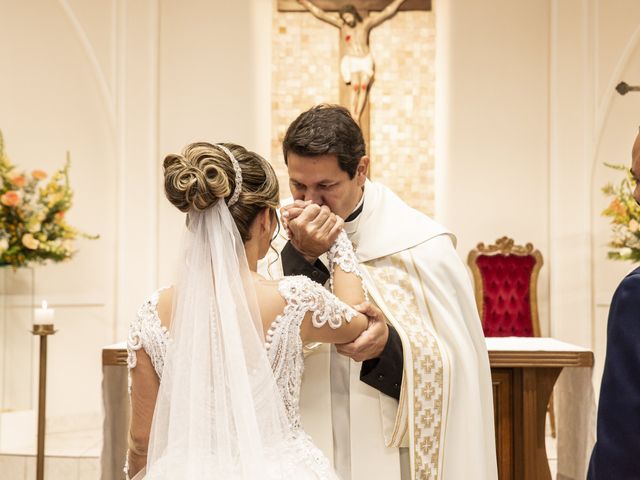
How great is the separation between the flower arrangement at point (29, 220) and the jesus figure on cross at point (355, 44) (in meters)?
2.83

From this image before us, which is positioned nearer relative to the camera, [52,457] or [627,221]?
[52,457]

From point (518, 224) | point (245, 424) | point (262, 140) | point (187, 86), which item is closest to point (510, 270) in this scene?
point (518, 224)

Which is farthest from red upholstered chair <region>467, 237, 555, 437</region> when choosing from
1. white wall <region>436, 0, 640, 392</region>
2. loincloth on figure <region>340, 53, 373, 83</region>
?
loincloth on figure <region>340, 53, 373, 83</region>

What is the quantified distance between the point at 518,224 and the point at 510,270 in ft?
2.07

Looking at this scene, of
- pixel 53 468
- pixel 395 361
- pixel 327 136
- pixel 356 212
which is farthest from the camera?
pixel 53 468

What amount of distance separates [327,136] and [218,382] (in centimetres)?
105

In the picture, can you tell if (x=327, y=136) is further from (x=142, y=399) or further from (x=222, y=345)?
(x=142, y=399)

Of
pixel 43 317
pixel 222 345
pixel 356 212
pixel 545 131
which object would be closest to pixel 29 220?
pixel 43 317

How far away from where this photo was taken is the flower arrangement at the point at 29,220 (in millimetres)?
6289

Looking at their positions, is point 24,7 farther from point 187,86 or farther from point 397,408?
point 397,408

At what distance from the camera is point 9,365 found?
6.34m

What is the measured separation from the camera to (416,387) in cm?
271

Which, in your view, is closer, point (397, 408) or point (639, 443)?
point (639, 443)

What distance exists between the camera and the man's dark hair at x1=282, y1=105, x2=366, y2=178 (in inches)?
111
